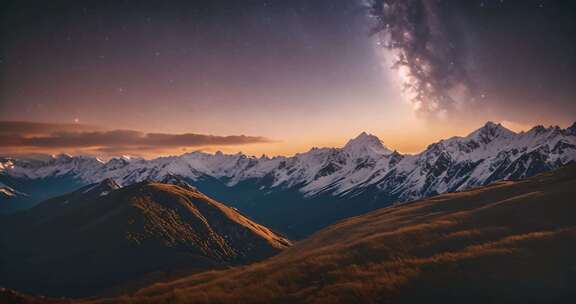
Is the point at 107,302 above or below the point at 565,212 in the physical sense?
below

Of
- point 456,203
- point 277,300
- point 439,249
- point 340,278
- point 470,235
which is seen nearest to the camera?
point 277,300

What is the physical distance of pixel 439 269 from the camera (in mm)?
51750

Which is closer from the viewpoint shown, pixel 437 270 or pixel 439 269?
pixel 437 270

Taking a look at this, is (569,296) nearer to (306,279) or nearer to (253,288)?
(306,279)

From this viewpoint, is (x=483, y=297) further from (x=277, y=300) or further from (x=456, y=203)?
(x=456, y=203)

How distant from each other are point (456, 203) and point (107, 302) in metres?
79.2

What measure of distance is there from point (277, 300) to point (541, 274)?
30.5 m

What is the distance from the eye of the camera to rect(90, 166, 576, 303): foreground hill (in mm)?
47066

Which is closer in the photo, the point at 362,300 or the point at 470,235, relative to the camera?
the point at 362,300

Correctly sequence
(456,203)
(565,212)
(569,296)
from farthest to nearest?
(456,203) < (565,212) < (569,296)

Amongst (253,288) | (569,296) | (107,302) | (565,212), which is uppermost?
(565,212)

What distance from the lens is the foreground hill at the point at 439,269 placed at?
47.1 m

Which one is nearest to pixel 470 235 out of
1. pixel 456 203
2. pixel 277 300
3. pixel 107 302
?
pixel 277 300

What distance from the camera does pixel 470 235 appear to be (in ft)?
208
